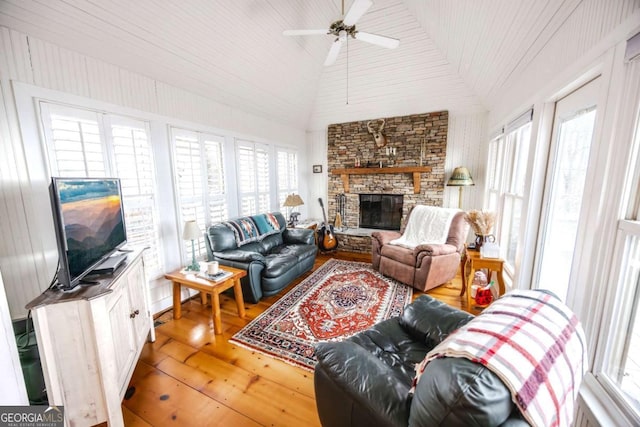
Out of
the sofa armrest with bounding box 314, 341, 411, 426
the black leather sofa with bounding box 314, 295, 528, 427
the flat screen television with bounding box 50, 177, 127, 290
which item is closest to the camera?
the black leather sofa with bounding box 314, 295, 528, 427

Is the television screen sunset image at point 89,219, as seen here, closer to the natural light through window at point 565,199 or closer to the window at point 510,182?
the natural light through window at point 565,199

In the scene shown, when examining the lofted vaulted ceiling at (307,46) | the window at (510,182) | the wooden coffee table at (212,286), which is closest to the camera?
the lofted vaulted ceiling at (307,46)

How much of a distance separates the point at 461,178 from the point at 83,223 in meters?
4.38

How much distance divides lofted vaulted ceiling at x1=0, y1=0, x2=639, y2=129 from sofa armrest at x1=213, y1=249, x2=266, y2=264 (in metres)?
2.01

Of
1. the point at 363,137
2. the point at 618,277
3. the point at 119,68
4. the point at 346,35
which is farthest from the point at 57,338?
the point at 363,137

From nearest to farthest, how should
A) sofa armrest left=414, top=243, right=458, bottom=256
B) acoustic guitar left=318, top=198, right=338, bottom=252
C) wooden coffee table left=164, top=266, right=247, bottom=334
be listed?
wooden coffee table left=164, top=266, right=247, bottom=334 → sofa armrest left=414, top=243, right=458, bottom=256 → acoustic guitar left=318, top=198, right=338, bottom=252

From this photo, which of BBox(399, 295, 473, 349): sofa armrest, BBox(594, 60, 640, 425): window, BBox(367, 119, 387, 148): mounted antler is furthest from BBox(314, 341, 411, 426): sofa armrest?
BBox(367, 119, 387, 148): mounted antler

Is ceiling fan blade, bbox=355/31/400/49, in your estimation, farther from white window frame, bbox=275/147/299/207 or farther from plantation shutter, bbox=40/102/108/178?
white window frame, bbox=275/147/299/207

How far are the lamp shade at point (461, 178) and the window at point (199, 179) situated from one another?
3536mm

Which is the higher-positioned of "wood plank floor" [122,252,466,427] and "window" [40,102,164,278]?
"window" [40,102,164,278]

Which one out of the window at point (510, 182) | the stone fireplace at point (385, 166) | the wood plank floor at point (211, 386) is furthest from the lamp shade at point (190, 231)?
the window at point (510, 182)

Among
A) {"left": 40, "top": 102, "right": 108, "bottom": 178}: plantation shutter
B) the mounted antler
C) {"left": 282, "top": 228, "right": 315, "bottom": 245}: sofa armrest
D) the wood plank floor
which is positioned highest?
the mounted antler

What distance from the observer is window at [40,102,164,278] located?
74.6 inches

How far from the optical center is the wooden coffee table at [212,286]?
2250 mm
